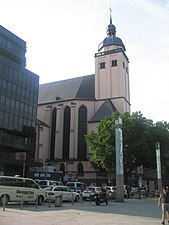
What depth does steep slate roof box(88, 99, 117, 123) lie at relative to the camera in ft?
209

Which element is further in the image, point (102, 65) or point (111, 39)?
point (111, 39)

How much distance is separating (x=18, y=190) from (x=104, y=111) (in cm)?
4397

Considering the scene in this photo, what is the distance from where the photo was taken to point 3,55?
49781 mm

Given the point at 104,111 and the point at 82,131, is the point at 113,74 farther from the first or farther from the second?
the point at 82,131

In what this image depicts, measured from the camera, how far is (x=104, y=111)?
64.8 metres

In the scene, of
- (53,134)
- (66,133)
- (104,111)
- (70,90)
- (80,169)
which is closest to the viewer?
(80,169)

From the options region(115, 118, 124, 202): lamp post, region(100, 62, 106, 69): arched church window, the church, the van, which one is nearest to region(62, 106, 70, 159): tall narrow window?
the church

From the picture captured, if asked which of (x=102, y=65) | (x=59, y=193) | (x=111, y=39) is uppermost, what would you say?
(x=111, y=39)

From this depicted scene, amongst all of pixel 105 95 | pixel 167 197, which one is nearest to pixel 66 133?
pixel 105 95

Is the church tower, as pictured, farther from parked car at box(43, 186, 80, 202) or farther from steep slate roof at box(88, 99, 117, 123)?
parked car at box(43, 186, 80, 202)

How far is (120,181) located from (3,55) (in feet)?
101

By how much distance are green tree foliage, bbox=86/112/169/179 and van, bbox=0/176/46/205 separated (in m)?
23.6

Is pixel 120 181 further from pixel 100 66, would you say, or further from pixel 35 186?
pixel 100 66

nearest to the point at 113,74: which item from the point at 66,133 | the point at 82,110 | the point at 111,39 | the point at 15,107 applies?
the point at 111,39
